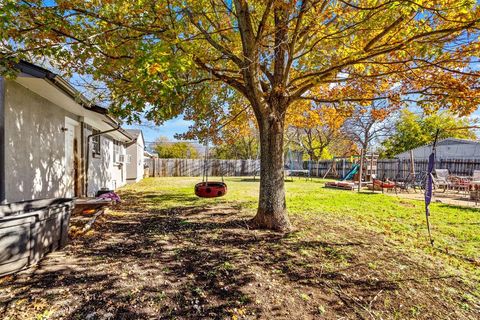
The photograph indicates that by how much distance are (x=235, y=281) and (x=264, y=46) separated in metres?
4.02

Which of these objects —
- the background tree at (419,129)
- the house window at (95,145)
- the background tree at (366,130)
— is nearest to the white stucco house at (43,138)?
the house window at (95,145)

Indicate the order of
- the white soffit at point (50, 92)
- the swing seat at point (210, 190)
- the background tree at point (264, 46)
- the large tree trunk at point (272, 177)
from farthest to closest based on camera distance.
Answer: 1. the swing seat at point (210, 190)
2. the large tree trunk at point (272, 177)
3. the white soffit at point (50, 92)
4. the background tree at point (264, 46)

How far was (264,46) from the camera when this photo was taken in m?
4.58

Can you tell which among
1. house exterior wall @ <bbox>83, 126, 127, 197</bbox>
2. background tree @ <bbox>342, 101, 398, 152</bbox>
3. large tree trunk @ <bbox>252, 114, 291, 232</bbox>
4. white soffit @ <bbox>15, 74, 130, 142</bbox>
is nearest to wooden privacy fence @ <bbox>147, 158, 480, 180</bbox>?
background tree @ <bbox>342, 101, 398, 152</bbox>

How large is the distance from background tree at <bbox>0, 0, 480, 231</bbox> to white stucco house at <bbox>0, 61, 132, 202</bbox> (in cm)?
67

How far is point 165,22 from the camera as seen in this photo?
4.12 m

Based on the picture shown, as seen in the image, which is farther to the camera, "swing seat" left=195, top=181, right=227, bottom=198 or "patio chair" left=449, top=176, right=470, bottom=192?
"patio chair" left=449, top=176, right=470, bottom=192

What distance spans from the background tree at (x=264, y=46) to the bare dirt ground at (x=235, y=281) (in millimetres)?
1322

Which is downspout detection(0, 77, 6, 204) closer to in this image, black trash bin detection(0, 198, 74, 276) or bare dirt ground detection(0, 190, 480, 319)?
black trash bin detection(0, 198, 74, 276)

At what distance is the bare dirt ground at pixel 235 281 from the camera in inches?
91.2

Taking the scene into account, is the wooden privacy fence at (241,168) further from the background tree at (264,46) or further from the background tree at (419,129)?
the background tree at (264,46)

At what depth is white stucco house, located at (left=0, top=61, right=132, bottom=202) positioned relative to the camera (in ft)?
13.5

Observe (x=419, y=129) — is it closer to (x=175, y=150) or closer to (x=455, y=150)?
(x=455, y=150)

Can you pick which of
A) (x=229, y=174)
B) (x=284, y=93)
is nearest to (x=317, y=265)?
(x=284, y=93)
